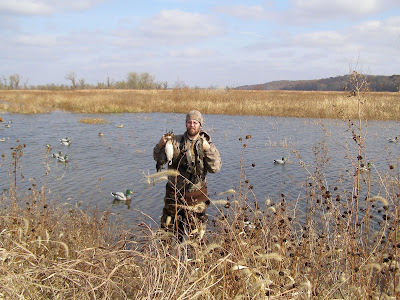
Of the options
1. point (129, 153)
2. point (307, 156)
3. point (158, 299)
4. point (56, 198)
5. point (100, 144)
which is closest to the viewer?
point (158, 299)

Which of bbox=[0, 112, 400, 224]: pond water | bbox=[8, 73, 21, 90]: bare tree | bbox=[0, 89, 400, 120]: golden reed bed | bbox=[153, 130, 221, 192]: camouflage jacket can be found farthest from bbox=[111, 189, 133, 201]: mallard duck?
bbox=[8, 73, 21, 90]: bare tree

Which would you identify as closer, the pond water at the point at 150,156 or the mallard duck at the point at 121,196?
the mallard duck at the point at 121,196

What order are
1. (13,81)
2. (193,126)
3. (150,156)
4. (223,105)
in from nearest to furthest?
(193,126)
(150,156)
(223,105)
(13,81)

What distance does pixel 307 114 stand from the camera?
964 inches

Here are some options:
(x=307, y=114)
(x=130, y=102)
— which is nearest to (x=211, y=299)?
(x=307, y=114)

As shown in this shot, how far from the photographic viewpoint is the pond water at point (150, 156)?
8.84m

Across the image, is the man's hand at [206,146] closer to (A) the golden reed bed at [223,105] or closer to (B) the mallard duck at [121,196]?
(B) the mallard duck at [121,196]

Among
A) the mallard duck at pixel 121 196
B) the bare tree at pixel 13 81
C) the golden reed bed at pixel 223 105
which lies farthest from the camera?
the bare tree at pixel 13 81

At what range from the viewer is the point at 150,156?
43.7 feet

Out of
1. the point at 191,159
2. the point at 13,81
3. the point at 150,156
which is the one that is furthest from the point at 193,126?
the point at 13,81

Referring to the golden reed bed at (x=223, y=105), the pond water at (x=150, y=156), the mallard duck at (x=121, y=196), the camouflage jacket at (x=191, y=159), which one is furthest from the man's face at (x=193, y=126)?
the golden reed bed at (x=223, y=105)

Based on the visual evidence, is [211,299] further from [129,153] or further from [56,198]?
[129,153]

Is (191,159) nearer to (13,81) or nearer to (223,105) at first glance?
(223,105)

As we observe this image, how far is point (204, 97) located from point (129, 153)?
16.5 meters
